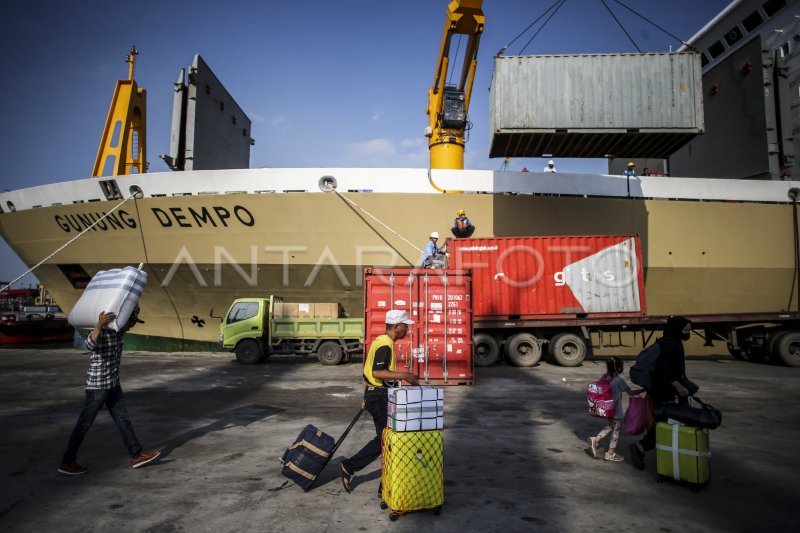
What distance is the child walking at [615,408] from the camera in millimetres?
5520

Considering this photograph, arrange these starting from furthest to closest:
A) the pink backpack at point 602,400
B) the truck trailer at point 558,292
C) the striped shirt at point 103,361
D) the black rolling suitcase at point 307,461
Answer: the truck trailer at point 558,292 → the pink backpack at point 602,400 → the striped shirt at point 103,361 → the black rolling suitcase at point 307,461

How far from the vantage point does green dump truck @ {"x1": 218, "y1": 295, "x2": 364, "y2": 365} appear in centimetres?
1557

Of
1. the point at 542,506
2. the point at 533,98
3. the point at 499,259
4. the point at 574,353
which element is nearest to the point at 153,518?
the point at 542,506

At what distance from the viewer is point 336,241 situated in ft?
55.1

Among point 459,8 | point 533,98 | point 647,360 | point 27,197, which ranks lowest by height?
point 647,360

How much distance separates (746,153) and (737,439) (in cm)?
1928

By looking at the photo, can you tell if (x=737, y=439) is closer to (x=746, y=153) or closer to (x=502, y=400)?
(x=502, y=400)

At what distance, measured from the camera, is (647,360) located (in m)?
5.32

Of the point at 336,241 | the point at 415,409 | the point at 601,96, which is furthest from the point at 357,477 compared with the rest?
the point at 601,96

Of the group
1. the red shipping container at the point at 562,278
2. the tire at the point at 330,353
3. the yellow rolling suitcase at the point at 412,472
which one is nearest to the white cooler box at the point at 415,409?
the yellow rolling suitcase at the point at 412,472

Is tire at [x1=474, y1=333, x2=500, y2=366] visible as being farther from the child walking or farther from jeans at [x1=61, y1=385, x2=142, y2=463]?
jeans at [x1=61, y1=385, x2=142, y2=463]

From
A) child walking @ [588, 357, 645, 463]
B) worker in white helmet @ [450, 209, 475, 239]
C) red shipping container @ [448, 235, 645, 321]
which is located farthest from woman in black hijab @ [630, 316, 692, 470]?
worker in white helmet @ [450, 209, 475, 239]

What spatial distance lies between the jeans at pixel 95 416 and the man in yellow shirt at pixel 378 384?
2.62 m

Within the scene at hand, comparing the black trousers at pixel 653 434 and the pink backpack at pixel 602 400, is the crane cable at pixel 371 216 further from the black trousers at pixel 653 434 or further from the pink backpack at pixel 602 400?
the black trousers at pixel 653 434
